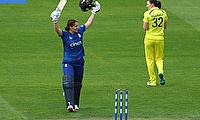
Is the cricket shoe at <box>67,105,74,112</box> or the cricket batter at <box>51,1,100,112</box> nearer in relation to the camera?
the cricket shoe at <box>67,105,74,112</box>

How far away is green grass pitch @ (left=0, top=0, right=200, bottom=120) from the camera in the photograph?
16000 mm

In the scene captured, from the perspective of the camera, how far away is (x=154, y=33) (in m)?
18.5

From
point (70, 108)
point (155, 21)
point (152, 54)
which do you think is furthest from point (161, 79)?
point (70, 108)

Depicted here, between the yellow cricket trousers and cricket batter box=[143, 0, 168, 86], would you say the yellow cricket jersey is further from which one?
the yellow cricket trousers

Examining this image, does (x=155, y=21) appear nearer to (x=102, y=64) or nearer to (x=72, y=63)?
(x=72, y=63)

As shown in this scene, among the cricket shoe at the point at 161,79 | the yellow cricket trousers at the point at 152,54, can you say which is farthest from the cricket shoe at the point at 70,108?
the yellow cricket trousers at the point at 152,54

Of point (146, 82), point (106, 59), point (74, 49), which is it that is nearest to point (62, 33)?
point (74, 49)

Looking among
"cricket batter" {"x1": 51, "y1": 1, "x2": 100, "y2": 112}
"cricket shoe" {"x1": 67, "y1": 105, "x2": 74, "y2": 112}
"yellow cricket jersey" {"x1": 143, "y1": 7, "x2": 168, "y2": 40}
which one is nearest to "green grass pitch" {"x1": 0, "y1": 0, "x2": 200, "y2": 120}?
"cricket shoe" {"x1": 67, "y1": 105, "x2": 74, "y2": 112}

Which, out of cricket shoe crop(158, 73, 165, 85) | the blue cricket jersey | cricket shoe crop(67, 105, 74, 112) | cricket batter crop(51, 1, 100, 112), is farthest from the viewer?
cricket shoe crop(158, 73, 165, 85)

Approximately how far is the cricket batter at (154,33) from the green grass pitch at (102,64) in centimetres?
44

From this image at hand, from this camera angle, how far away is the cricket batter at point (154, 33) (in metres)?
18.3

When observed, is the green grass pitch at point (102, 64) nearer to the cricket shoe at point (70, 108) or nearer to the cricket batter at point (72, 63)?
the cricket shoe at point (70, 108)

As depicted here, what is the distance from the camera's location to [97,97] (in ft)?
56.4

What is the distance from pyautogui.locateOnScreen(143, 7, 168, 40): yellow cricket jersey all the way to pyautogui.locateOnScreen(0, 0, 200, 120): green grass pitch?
4.20 ft
